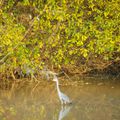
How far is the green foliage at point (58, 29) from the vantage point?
8844 millimetres

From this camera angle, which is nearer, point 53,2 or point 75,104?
point 75,104

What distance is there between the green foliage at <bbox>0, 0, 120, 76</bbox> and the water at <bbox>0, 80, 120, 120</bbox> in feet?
1.91

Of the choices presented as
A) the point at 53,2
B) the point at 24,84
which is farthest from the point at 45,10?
the point at 24,84

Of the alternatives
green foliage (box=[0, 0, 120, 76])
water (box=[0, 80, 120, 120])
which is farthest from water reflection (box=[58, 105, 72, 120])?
green foliage (box=[0, 0, 120, 76])

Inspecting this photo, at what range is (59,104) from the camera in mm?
7395

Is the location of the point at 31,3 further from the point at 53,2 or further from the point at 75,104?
the point at 75,104

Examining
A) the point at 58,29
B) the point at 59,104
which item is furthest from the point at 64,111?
the point at 58,29

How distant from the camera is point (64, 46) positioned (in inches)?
364

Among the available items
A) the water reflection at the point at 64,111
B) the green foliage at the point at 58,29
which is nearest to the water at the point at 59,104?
the water reflection at the point at 64,111

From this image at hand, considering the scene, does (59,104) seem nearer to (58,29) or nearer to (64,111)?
(64,111)

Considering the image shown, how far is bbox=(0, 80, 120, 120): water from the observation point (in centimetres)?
682

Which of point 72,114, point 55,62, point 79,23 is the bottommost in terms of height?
point 72,114

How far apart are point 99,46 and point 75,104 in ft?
Result: 6.45

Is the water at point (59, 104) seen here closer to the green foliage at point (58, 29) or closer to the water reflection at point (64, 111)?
the water reflection at point (64, 111)
